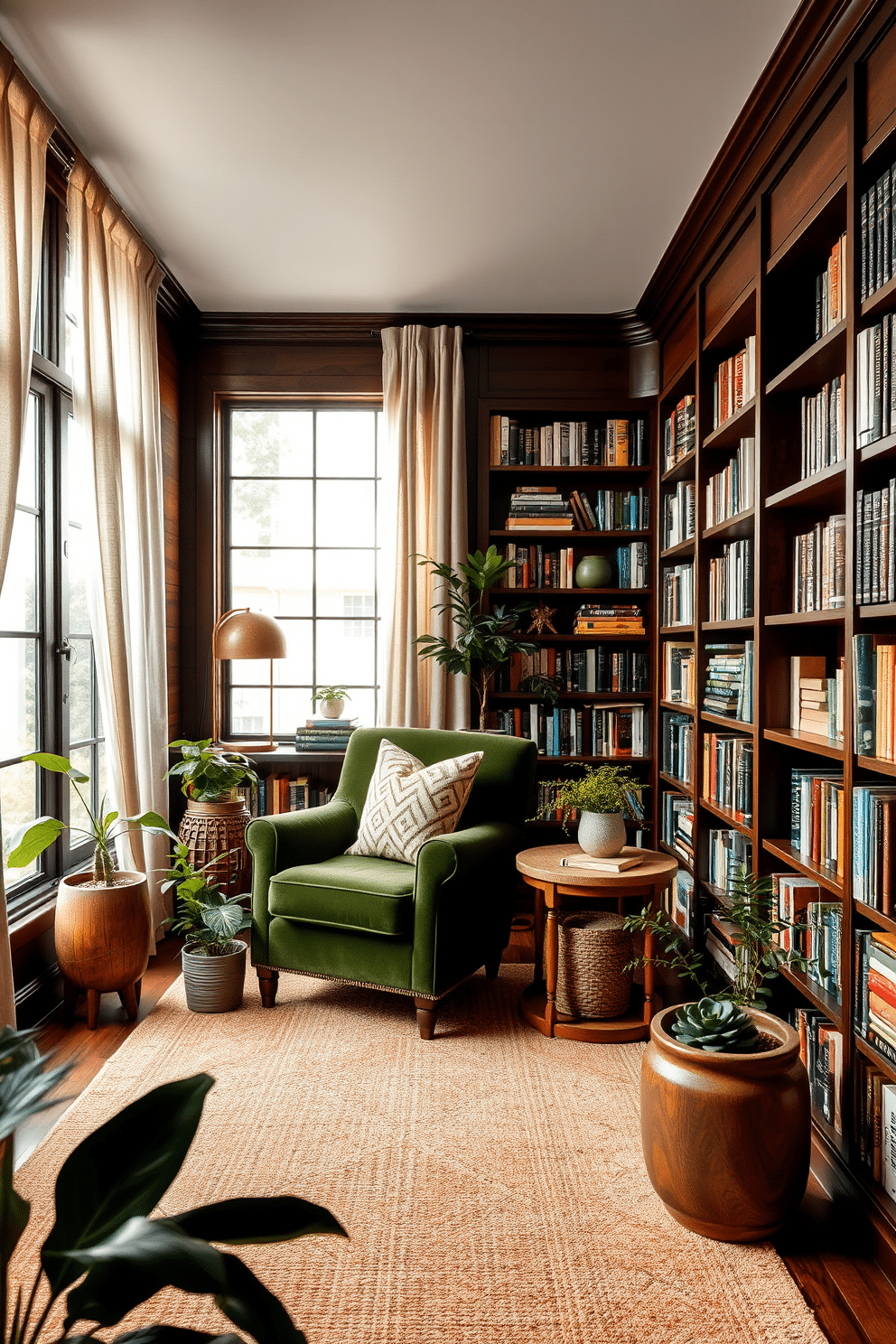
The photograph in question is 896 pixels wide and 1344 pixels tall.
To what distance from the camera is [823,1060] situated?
7.32ft

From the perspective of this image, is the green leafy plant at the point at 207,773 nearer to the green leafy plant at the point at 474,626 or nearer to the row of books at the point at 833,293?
the green leafy plant at the point at 474,626

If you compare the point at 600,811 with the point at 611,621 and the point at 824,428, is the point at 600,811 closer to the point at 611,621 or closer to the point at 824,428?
the point at 824,428

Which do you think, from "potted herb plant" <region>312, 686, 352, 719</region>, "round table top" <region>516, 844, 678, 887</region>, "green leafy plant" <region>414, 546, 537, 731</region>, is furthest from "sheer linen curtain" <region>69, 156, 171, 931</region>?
"round table top" <region>516, 844, 678, 887</region>

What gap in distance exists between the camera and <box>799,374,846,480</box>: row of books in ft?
7.59

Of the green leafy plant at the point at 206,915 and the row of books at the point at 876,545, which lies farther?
the green leafy plant at the point at 206,915

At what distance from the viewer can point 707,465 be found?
12.0 ft

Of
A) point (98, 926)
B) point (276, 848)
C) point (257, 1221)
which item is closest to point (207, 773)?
point (276, 848)

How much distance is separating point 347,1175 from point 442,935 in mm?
868

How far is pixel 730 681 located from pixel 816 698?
2.36 ft

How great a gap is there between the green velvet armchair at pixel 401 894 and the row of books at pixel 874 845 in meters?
1.23

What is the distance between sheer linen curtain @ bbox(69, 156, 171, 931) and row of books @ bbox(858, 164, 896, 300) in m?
2.44

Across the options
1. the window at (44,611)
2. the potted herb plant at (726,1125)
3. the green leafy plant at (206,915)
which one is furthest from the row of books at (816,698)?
the window at (44,611)

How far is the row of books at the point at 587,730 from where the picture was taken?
4469 mm

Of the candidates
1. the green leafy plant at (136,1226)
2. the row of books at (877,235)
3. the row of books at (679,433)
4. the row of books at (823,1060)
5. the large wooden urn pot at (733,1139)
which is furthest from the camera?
the row of books at (679,433)
